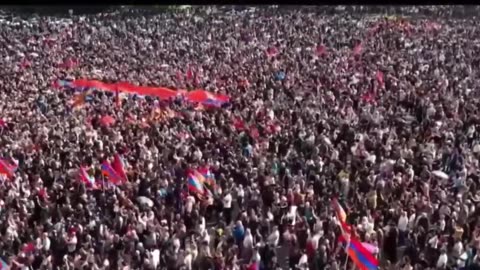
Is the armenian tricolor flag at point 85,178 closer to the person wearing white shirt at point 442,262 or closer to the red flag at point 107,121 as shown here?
the red flag at point 107,121

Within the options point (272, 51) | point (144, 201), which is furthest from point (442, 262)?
point (272, 51)

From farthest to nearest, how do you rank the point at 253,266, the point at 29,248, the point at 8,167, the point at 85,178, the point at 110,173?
the point at 8,167
the point at 110,173
the point at 85,178
the point at 29,248
the point at 253,266

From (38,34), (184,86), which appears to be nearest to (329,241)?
(184,86)

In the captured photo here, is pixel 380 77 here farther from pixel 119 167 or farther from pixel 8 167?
pixel 8 167

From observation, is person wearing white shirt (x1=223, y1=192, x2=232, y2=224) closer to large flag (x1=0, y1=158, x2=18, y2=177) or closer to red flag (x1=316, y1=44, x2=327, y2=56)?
large flag (x1=0, y1=158, x2=18, y2=177)

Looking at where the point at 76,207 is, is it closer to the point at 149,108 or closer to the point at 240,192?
the point at 240,192

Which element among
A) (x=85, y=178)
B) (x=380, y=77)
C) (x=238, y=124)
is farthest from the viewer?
(x=380, y=77)

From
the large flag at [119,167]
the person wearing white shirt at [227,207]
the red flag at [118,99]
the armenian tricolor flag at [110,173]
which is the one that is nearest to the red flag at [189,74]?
the red flag at [118,99]
